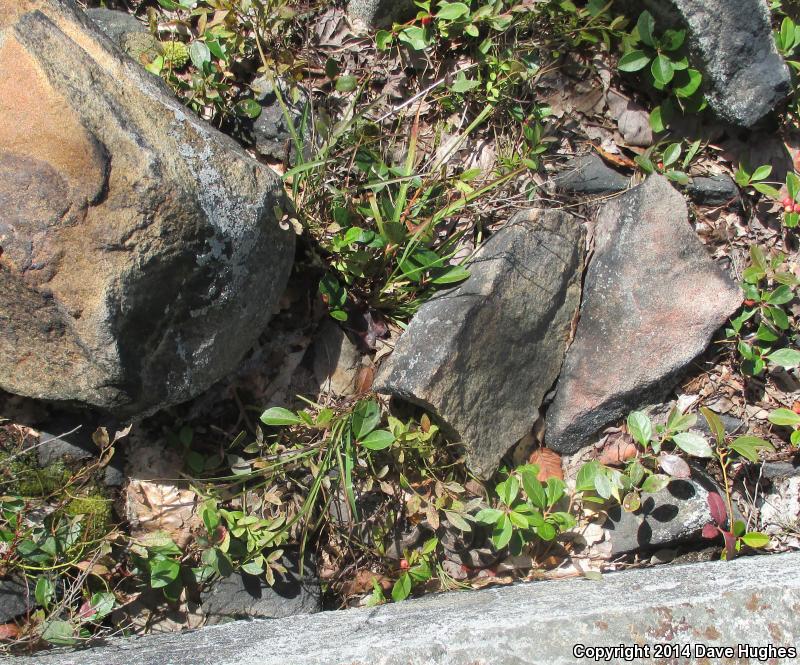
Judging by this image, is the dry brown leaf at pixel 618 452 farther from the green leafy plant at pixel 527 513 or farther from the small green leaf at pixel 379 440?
the small green leaf at pixel 379 440

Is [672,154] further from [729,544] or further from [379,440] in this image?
[379,440]

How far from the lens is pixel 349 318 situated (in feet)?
8.95

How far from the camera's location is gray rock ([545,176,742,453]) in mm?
2604

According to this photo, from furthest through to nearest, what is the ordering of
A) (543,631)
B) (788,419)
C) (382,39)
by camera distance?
(382,39) < (788,419) < (543,631)

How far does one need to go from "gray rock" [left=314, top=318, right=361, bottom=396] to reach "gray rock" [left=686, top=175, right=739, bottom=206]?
1621 mm

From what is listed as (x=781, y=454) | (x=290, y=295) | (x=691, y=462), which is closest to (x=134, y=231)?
(x=290, y=295)

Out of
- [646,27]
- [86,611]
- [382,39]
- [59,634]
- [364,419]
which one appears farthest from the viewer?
[382,39]

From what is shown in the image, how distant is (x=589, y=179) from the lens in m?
2.91

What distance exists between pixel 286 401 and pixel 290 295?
1.38 ft

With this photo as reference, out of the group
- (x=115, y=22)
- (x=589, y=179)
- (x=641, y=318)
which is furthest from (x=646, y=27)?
(x=115, y=22)

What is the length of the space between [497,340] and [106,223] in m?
1.39

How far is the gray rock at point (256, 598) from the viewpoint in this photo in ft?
7.98

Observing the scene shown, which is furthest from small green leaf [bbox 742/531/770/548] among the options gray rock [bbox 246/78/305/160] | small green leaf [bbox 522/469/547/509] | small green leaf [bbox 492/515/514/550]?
gray rock [bbox 246/78/305/160]

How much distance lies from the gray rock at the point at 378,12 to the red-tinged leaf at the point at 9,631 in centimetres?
269
